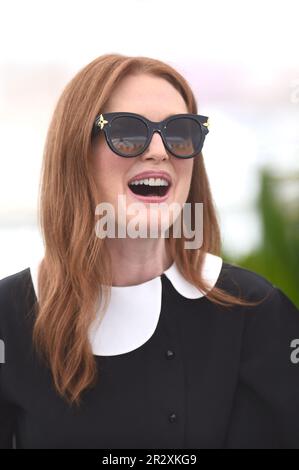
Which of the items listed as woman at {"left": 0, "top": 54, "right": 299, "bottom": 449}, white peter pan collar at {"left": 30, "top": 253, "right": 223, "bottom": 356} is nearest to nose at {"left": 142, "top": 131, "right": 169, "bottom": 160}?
woman at {"left": 0, "top": 54, "right": 299, "bottom": 449}

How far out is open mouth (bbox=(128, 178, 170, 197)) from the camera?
125 cm

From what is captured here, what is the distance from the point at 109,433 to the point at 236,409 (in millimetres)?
275

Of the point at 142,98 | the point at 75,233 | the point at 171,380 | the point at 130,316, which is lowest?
the point at 171,380

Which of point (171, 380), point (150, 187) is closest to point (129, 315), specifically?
point (171, 380)

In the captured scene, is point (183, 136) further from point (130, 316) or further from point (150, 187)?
point (130, 316)

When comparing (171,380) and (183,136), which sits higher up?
(183,136)

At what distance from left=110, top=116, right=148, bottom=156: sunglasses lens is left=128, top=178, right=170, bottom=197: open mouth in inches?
2.5

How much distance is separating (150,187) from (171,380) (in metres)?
0.40

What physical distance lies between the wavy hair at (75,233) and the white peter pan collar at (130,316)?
0.08 ft

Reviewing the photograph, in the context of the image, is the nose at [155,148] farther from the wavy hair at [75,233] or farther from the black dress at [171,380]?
the black dress at [171,380]

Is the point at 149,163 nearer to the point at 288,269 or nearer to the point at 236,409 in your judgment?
the point at 236,409

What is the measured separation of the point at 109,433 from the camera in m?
1.25

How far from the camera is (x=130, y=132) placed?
1222mm
